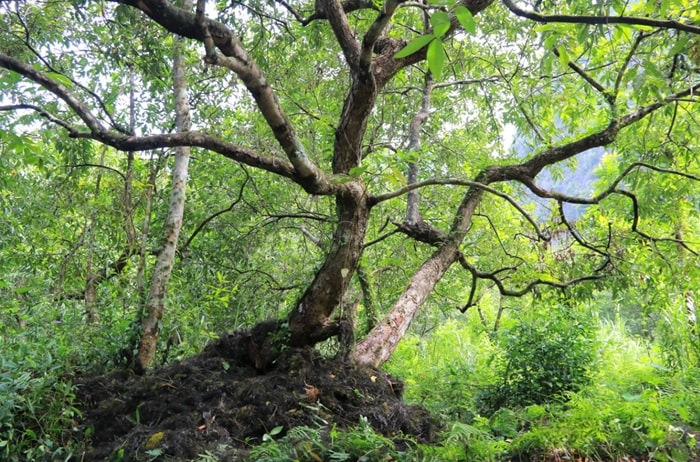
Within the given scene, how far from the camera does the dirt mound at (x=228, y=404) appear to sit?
2443 millimetres

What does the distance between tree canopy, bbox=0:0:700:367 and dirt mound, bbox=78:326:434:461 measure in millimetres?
272

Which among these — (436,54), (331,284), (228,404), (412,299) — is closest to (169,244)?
(331,284)

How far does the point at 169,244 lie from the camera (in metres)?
3.77

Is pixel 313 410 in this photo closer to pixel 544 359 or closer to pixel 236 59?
pixel 236 59

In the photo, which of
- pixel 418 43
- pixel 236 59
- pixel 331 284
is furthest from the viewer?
pixel 331 284

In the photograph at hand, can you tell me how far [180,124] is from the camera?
394 cm

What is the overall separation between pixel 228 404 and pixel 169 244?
153 centimetres

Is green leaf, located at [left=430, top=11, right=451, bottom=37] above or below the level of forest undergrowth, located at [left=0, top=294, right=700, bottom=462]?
above

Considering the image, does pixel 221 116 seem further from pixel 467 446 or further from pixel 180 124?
pixel 467 446

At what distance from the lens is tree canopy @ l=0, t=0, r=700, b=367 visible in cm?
285

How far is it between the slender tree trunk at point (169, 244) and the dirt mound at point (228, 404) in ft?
0.86

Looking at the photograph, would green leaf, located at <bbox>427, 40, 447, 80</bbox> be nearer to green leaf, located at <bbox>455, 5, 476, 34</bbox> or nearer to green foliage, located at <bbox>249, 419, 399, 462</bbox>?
green leaf, located at <bbox>455, 5, 476, 34</bbox>

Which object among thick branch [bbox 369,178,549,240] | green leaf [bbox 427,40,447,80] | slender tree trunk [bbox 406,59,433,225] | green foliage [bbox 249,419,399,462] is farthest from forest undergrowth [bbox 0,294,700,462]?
green leaf [bbox 427,40,447,80]

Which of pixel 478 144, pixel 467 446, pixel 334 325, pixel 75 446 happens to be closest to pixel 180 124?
pixel 334 325
